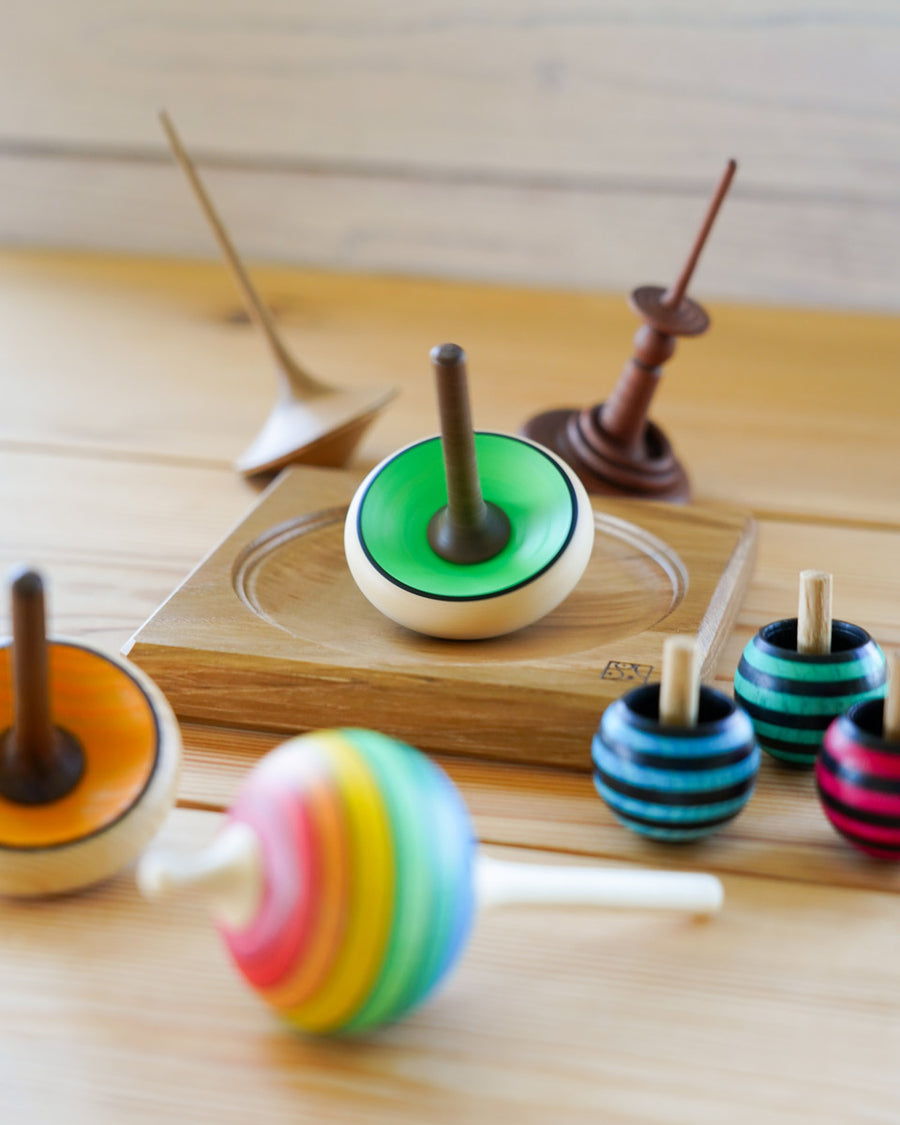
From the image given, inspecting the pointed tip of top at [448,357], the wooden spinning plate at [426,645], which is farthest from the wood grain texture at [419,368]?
the pointed tip of top at [448,357]

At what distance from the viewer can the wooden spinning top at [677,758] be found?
44cm

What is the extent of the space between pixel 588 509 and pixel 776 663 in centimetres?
12

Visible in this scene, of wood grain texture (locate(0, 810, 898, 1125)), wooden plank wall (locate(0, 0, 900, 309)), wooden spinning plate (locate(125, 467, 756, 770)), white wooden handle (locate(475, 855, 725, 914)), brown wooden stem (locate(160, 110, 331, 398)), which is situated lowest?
wood grain texture (locate(0, 810, 898, 1125))

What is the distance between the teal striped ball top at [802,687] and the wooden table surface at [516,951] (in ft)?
0.07

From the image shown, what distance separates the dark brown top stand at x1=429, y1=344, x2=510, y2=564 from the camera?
0.55m

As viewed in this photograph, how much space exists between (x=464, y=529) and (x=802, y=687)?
169 millimetres

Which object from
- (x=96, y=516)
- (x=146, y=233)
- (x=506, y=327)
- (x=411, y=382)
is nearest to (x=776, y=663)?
(x=96, y=516)

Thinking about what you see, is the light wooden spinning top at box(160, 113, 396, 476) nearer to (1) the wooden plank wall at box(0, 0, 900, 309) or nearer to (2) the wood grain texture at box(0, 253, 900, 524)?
(2) the wood grain texture at box(0, 253, 900, 524)

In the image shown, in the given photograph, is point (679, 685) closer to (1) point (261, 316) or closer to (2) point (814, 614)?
(2) point (814, 614)

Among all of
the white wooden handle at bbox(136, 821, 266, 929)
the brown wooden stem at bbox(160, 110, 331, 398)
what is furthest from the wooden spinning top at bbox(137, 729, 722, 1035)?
the brown wooden stem at bbox(160, 110, 331, 398)

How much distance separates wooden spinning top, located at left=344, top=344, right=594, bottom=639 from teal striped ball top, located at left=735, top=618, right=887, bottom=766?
10 cm

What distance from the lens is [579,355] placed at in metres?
1.06

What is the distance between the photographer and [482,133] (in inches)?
46.8

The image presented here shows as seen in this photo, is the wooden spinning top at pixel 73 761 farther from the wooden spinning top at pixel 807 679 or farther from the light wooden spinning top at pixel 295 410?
the light wooden spinning top at pixel 295 410
